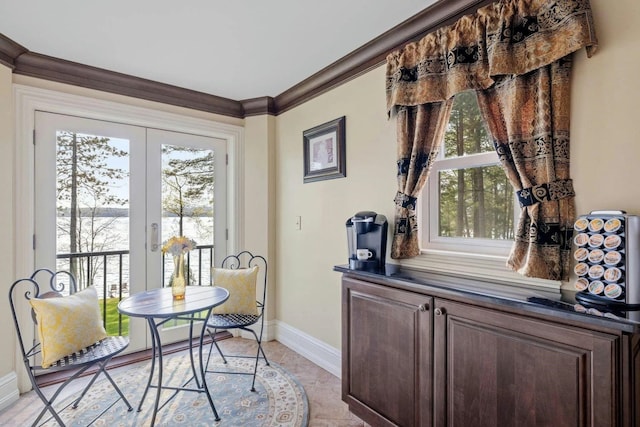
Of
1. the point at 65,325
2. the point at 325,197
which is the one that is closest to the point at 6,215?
the point at 65,325

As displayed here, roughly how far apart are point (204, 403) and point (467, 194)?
2.28m

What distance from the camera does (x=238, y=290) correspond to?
272 cm

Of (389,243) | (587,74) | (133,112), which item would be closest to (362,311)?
(389,243)

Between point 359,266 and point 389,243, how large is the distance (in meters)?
0.31

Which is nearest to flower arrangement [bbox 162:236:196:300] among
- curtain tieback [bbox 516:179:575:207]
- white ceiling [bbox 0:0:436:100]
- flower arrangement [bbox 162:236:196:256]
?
flower arrangement [bbox 162:236:196:256]

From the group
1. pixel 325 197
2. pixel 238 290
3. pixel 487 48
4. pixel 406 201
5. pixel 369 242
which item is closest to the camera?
pixel 487 48

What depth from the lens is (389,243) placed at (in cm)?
224

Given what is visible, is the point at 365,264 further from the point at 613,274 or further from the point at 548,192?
the point at 613,274

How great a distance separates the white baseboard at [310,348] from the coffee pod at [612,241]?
6.63ft

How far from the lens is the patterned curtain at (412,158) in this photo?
1.96 metres

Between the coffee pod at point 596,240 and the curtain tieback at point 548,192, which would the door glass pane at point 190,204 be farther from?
the coffee pod at point 596,240

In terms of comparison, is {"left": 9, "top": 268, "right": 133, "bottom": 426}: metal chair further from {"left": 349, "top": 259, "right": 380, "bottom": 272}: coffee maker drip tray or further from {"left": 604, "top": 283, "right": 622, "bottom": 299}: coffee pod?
{"left": 604, "top": 283, "right": 622, "bottom": 299}: coffee pod

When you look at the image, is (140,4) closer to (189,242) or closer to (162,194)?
(189,242)

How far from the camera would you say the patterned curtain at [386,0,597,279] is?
143 cm
